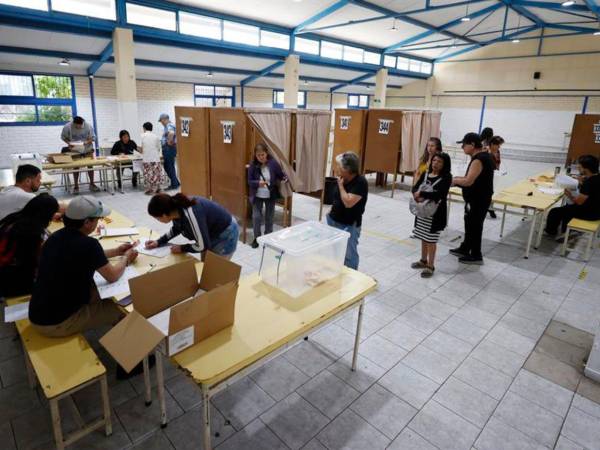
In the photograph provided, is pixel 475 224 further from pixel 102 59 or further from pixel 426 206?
pixel 102 59

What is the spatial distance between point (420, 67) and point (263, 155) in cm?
1471

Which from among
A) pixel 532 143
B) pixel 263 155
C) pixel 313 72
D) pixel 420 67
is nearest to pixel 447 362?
pixel 263 155

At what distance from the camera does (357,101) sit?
19.3m

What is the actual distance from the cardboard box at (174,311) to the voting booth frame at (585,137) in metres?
8.61

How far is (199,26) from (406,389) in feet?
31.5

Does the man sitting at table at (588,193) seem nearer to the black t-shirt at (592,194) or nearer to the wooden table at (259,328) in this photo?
the black t-shirt at (592,194)

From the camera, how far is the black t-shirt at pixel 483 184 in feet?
14.3

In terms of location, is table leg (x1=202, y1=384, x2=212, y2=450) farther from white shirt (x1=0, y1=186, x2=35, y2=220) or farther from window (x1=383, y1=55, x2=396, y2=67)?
window (x1=383, y1=55, x2=396, y2=67)

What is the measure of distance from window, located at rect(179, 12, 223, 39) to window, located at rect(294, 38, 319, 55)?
2.82 metres

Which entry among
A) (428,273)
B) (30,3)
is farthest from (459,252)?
(30,3)

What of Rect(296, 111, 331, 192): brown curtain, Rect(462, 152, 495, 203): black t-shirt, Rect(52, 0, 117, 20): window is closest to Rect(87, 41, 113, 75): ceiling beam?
Rect(52, 0, 117, 20): window

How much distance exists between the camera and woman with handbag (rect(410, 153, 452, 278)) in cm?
389

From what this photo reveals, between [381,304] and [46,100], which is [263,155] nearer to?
[381,304]

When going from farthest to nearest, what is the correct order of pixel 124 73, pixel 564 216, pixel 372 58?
pixel 372 58
pixel 124 73
pixel 564 216
